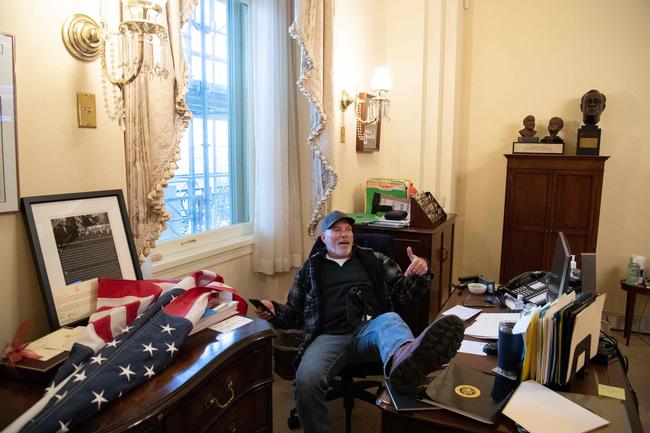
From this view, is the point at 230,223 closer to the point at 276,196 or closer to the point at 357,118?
the point at 276,196

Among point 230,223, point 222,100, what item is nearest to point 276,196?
point 230,223

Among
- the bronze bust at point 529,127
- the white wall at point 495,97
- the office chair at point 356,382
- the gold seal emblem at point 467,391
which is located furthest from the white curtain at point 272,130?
the bronze bust at point 529,127

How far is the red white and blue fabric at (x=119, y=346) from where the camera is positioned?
1042 millimetres

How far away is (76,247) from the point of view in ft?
5.00

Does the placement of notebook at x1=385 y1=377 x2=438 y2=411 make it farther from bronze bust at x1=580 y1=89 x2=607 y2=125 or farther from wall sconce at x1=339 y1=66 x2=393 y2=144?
bronze bust at x1=580 y1=89 x2=607 y2=125

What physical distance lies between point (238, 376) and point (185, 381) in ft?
1.02

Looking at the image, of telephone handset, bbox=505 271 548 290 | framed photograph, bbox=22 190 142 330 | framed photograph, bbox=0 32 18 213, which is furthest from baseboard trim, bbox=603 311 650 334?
framed photograph, bbox=0 32 18 213

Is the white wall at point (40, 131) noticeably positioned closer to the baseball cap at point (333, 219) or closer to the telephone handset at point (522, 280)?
the baseball cap at point (333, 219)

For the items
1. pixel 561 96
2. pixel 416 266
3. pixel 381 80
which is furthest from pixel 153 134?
pixel 561 96

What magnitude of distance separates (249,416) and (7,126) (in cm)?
116

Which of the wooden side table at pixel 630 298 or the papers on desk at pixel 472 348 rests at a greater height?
the papers on desk at pixel 472 348

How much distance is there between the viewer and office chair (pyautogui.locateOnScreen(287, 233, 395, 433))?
7.65 feet

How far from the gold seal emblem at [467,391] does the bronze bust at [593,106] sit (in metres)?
3.06

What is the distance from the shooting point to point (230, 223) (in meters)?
2.92
